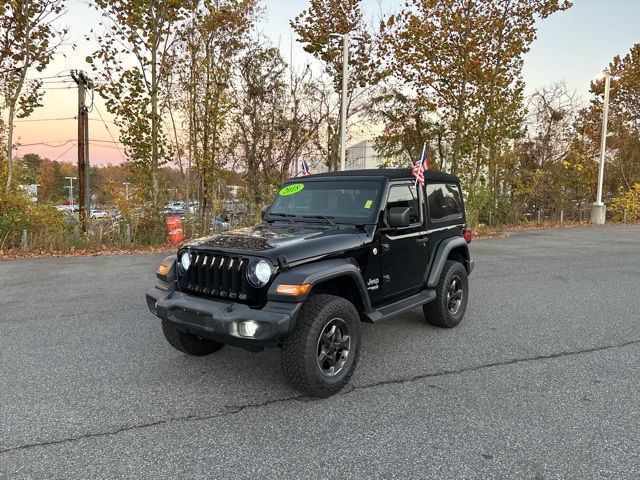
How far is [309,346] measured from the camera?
3248mm

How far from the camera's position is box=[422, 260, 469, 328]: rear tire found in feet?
16.3

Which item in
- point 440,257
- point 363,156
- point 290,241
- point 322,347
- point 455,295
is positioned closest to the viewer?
point 322,347

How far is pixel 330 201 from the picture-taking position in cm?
452

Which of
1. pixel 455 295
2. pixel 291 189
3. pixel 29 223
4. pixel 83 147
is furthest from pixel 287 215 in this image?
pixel 83 147

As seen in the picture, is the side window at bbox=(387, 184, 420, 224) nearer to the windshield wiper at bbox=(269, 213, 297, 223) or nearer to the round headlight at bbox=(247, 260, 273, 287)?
the windshield wiper at bbox=(269, 213, 297, 223)

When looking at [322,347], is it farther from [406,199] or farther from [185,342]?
[406,199]

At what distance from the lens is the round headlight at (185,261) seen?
3.75 m

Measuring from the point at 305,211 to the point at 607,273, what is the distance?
7156 millimetres

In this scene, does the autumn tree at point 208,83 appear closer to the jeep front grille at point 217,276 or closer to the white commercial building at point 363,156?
the white commercial building at point 363,156

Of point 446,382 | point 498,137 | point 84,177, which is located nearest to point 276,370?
point 446,382

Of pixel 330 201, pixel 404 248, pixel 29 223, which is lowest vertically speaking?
pixel 29 223

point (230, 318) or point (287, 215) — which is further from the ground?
point (287, 215)

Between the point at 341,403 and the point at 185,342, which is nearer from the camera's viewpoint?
the point at 341,403

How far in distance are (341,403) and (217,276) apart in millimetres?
1346
